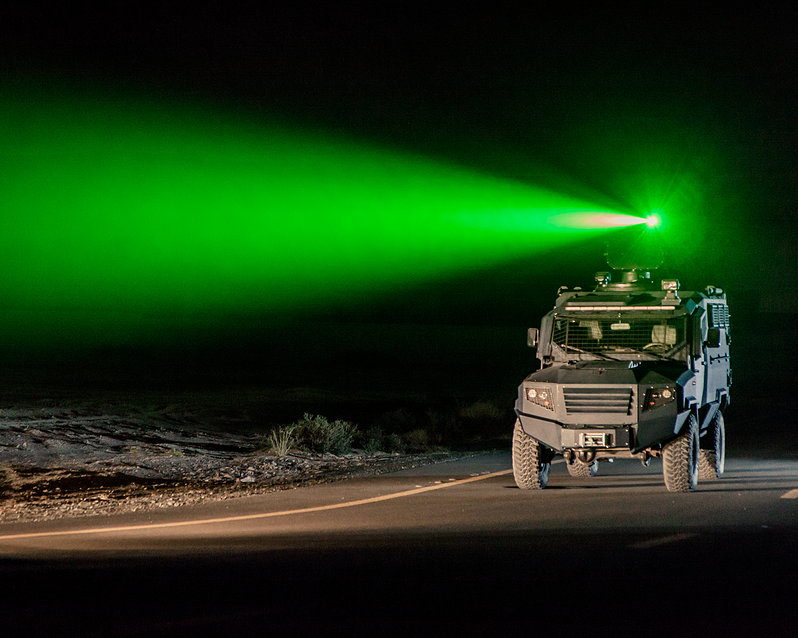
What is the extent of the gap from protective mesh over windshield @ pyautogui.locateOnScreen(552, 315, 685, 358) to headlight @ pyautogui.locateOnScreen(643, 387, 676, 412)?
120cm

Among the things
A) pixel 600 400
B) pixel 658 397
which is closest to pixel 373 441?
pixel 600 400

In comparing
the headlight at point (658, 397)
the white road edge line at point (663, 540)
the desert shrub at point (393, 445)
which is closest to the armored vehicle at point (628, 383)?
the headlight at point (658, 397)

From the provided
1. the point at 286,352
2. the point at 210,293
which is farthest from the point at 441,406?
the point at 210,293

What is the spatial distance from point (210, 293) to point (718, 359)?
9937 cm

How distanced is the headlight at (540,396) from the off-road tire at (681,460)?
1634mm

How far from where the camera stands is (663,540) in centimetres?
1201

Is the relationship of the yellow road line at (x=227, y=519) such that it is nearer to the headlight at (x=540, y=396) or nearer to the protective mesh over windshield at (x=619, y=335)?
the headlight at (x=540, y=396)

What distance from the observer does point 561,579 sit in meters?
9.69

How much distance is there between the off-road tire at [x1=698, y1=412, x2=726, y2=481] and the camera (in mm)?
18203

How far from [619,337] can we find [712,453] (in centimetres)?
243

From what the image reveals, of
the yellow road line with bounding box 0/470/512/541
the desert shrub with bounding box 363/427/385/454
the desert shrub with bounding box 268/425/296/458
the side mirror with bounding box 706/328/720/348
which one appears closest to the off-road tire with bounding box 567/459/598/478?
→ the yellow road line with bounding box 0/470/512/541

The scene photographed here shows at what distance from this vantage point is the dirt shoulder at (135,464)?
1656 cm

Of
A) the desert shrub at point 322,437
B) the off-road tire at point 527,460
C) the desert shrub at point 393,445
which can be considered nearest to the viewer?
the off-road tire at point 527,460

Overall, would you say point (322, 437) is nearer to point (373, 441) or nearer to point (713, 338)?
point (373, 441)
